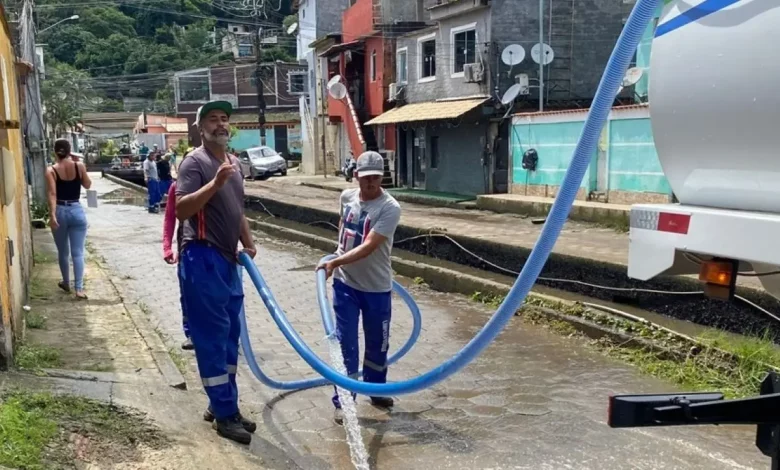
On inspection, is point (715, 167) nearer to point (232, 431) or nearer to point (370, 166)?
point (370, 166)

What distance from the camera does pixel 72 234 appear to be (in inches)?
336

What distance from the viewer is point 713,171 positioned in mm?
2816

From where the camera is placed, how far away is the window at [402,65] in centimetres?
2750

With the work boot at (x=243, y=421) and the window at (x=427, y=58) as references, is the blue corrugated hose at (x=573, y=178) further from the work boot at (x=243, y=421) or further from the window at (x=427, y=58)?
the window at (x=427, y=58)

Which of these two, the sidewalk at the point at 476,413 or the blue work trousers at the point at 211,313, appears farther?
the sidewalk at the point at 476,413

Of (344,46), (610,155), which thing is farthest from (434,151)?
(610,155)

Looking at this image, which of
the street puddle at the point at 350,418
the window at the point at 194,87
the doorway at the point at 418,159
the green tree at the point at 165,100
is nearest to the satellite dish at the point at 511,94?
the doorway at the point at 418,159

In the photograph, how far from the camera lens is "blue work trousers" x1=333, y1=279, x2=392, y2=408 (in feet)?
17.1

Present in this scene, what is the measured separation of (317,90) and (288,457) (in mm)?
36108

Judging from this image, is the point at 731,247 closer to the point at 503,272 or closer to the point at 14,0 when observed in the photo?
the point at 503,272

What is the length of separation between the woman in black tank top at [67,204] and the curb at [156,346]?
84 cm

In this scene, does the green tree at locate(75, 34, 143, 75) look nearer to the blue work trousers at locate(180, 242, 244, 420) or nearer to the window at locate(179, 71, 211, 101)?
the window at locate(179, 71, 211, 101)

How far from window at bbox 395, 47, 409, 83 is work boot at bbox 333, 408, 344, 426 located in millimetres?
23028

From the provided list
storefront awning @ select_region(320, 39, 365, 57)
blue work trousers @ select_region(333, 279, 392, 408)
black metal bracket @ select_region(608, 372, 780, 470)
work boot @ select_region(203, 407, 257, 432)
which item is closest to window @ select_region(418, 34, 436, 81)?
storefront awning @ select_region(320, 39, 365, 57)
